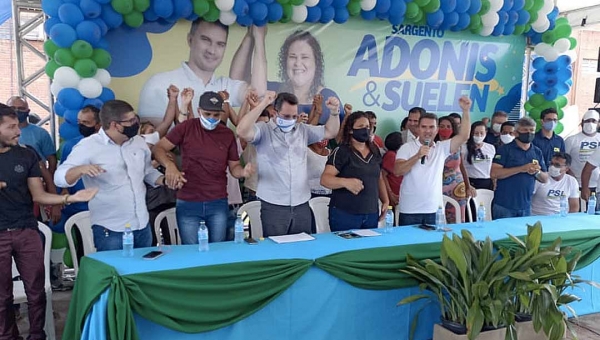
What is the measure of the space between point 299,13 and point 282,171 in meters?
1.96

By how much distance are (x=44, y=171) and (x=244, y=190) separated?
5.74 ft

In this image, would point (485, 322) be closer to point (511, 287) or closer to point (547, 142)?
point (511, 287)

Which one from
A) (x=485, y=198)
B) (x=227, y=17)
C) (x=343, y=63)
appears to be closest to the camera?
(x=227, y=17)

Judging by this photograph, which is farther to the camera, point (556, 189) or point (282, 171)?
point (556, 189)

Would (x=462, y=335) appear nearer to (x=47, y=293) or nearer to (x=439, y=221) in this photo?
(x=439, y=221)

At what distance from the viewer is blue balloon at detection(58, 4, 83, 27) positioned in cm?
385

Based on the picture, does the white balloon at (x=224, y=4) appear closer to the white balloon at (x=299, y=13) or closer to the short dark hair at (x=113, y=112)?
the white balloon at (x=299, y=13)

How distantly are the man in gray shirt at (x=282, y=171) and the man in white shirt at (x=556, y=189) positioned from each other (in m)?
2.20

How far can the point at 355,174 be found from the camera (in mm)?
3318

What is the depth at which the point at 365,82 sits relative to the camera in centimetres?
550

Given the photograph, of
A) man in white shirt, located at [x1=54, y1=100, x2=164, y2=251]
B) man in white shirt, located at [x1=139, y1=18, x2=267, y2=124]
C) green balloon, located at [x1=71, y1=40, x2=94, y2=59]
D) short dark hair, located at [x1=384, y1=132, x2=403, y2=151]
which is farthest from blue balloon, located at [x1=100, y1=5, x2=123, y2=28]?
short dark hair, located at [x1=384, y1=132, x2=403, y2=151]

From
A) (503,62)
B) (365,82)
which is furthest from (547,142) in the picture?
(365,82)

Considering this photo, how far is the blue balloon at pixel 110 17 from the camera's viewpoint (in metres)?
4.03

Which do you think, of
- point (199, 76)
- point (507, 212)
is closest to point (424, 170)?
point (507, 212)
